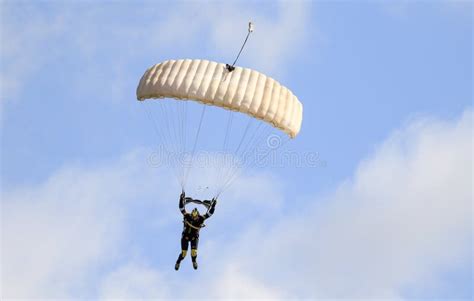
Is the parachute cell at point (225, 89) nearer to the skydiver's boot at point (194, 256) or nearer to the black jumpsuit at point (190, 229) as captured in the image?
the black jumpsuit at point (190, 229)

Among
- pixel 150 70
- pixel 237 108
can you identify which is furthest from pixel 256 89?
pixel 150 70

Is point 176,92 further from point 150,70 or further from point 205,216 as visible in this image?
point 205,216

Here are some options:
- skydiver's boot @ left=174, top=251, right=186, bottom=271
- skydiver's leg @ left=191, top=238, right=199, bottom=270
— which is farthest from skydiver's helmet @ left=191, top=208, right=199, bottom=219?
skydiver's boot @ left=174, top=251, right=186, bottom=271

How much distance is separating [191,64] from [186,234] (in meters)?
5.83

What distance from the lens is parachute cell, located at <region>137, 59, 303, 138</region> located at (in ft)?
114

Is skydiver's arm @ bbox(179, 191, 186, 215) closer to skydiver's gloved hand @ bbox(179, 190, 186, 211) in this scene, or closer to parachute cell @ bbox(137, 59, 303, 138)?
skydiver's gloved hand @ bbox(179, 190, 186, 211)

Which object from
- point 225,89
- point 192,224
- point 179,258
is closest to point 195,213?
point 192,224

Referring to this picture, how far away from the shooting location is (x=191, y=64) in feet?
117

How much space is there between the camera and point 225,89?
34.8 meters

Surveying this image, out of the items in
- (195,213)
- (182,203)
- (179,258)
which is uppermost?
(182,203)

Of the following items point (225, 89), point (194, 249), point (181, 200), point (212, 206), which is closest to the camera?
point (225, 89)

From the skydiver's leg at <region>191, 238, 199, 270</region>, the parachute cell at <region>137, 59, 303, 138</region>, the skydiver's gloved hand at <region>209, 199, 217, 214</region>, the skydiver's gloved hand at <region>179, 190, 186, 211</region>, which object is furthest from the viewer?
the skydiver's leg at <region>191, 238, 199, 270</region>

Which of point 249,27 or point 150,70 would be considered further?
point 150,70

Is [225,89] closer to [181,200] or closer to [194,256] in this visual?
[181,200]
